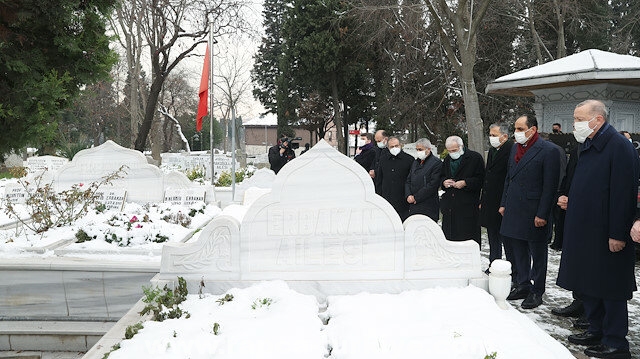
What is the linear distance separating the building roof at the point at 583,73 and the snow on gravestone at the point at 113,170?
30.3 ft

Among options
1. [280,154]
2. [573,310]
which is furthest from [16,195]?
[573,310]

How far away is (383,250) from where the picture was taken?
3771 mm

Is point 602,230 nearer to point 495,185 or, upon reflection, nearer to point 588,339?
point 588,339

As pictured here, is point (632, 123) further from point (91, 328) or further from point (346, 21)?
point (346, 21)

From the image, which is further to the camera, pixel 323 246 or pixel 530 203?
pixel 530 203

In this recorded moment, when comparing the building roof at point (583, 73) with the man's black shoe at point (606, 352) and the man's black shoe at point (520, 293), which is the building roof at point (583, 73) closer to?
the man's black shoe at point (520, 293)

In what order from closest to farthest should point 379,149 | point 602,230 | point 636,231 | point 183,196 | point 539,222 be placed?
1. point 636,231
2. point 602,230
3. point 539,222
4. point 379,149
5. point 183,196

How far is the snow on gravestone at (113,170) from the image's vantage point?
8312mm

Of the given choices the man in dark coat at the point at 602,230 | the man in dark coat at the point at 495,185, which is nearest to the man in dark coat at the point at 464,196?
the man in dark coat at the point at 495,185

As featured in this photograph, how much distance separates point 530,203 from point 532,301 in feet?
3.38

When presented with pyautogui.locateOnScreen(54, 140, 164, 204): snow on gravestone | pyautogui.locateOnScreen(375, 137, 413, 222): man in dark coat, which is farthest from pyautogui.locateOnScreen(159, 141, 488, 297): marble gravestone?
pyautogui.locateOnScreen(54, 140, 164, 204): snow on gravestone

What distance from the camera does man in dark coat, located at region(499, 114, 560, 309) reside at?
15.2 feet

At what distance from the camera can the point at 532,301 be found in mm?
4832

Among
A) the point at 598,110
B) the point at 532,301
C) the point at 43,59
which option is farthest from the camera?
the point at 43,59
